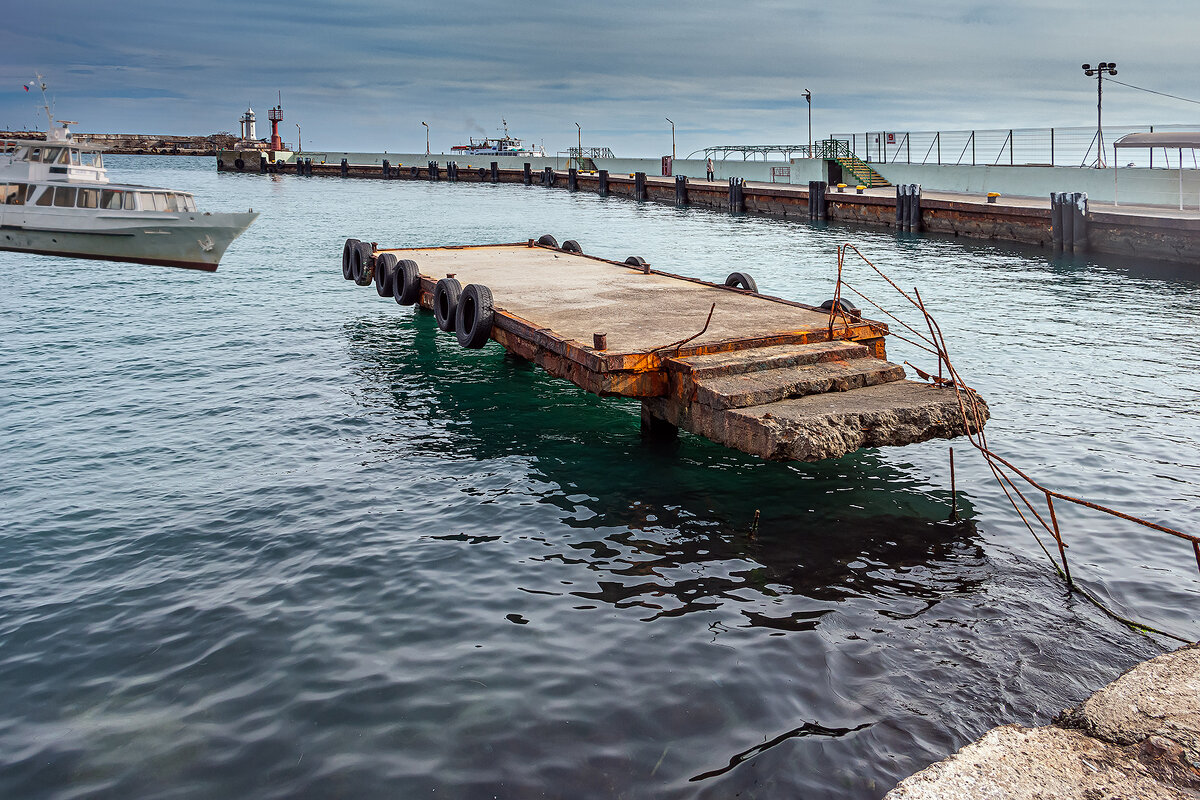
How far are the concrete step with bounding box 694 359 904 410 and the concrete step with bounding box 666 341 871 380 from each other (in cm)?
6

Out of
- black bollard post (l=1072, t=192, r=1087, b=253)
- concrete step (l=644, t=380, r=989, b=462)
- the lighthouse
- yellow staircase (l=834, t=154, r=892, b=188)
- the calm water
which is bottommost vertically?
the calm water

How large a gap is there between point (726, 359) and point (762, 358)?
373 mm

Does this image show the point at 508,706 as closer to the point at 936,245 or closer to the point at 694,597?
the point at 694,597

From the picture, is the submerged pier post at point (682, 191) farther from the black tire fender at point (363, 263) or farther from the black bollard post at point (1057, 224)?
the black tire fender at point (363, 263)

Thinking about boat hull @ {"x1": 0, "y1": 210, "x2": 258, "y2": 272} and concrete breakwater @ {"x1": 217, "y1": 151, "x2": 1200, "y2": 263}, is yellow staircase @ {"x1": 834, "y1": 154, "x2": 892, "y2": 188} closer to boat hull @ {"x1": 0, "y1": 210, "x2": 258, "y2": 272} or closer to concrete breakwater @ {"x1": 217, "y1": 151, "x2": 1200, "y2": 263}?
concrete breakwater @ {"x1": 217, "y1": 151, "x2": 1200, "y2": 263}

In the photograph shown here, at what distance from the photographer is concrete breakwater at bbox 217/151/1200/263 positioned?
2667 centimetres

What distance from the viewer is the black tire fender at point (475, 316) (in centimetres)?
1230

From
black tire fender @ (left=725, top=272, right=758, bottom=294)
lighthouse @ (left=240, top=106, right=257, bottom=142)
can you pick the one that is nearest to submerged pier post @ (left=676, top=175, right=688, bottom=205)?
black tire fender @ (left=725, top=272, right=758, bottom=294)

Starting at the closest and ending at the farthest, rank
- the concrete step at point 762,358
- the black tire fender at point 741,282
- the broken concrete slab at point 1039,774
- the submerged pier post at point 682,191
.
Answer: the broken concrete slab at point 1039,774
the concrete step at point 762,358
the black tire fender at point 741,282
the submerged pier post at point 682,191

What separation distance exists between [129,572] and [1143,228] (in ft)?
95.1

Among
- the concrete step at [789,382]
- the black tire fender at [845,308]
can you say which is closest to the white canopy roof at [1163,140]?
the black tire fender at [845,308]

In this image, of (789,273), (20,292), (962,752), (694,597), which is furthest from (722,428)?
(20,292)

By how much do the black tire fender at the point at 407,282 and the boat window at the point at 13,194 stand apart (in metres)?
20.9

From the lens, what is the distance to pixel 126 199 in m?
28.7
